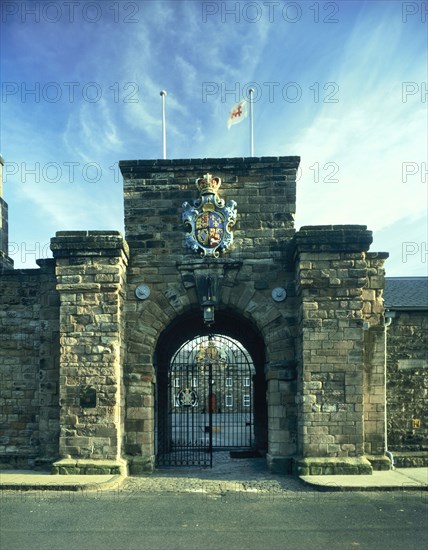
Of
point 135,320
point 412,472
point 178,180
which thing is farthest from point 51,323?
point 412,472

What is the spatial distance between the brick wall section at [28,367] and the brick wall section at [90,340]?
1026 millimetres

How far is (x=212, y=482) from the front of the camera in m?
11.7

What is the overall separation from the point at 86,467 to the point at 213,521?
4027 mm

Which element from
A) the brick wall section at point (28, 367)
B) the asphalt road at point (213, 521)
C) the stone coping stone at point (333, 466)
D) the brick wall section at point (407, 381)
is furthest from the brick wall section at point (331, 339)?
the brick wall section at point (28, 367)

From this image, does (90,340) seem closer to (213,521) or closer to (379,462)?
(213,521)

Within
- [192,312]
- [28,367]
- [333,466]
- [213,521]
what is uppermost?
[192,312]

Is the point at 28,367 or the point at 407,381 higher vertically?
the point at 28,367

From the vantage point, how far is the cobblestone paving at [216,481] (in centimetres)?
1087

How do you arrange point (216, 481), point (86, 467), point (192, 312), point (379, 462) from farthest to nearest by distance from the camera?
point (192, 312) < point (379, 462) < point (216, 481) < point (86, 467)

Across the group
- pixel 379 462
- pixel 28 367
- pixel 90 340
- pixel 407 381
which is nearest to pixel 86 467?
pixel 90 340

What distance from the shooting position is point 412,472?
1284 centimetres

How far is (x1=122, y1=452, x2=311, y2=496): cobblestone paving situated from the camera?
10.9 metres

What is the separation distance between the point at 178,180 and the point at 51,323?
14.1ft

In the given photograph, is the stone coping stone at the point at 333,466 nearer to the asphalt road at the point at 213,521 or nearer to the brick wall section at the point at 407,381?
the asphalt road at the point at 213,521
